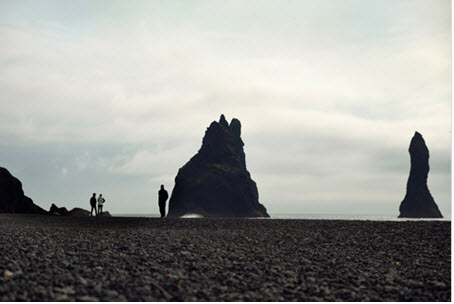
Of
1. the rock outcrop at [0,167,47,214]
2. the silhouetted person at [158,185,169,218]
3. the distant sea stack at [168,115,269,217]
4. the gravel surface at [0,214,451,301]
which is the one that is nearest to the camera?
the gravel surface at [0,214,451,301]

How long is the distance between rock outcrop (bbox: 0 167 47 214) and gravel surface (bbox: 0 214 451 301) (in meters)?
44.4

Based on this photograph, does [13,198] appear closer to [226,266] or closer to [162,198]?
[162,198]

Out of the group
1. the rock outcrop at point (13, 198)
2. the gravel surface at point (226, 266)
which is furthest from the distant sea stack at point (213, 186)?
the gravel surface at point (226, 266)

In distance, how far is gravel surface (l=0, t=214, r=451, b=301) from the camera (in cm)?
1070

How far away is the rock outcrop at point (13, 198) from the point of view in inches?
2356

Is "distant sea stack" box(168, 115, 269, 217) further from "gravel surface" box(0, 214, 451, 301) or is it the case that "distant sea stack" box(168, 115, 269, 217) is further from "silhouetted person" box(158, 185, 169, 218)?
"gravel surface" box(0, 214, 451, 301)

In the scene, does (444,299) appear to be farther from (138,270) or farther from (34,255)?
(34,255)

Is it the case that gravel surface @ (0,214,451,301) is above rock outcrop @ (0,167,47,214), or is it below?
below

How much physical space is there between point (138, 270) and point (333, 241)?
10017mm

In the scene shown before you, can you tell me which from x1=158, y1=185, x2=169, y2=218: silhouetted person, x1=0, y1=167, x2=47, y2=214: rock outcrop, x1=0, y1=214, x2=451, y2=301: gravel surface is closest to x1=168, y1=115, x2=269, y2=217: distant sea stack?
x1=0, y1=167, x2=47, y2=214: rock outcrop

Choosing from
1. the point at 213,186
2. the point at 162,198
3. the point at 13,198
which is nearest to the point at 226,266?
the point at 162,198

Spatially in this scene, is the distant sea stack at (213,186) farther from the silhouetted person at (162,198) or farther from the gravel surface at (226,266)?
the gravel surface at (226,266)

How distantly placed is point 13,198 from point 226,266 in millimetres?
57066

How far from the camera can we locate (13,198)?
202ft
